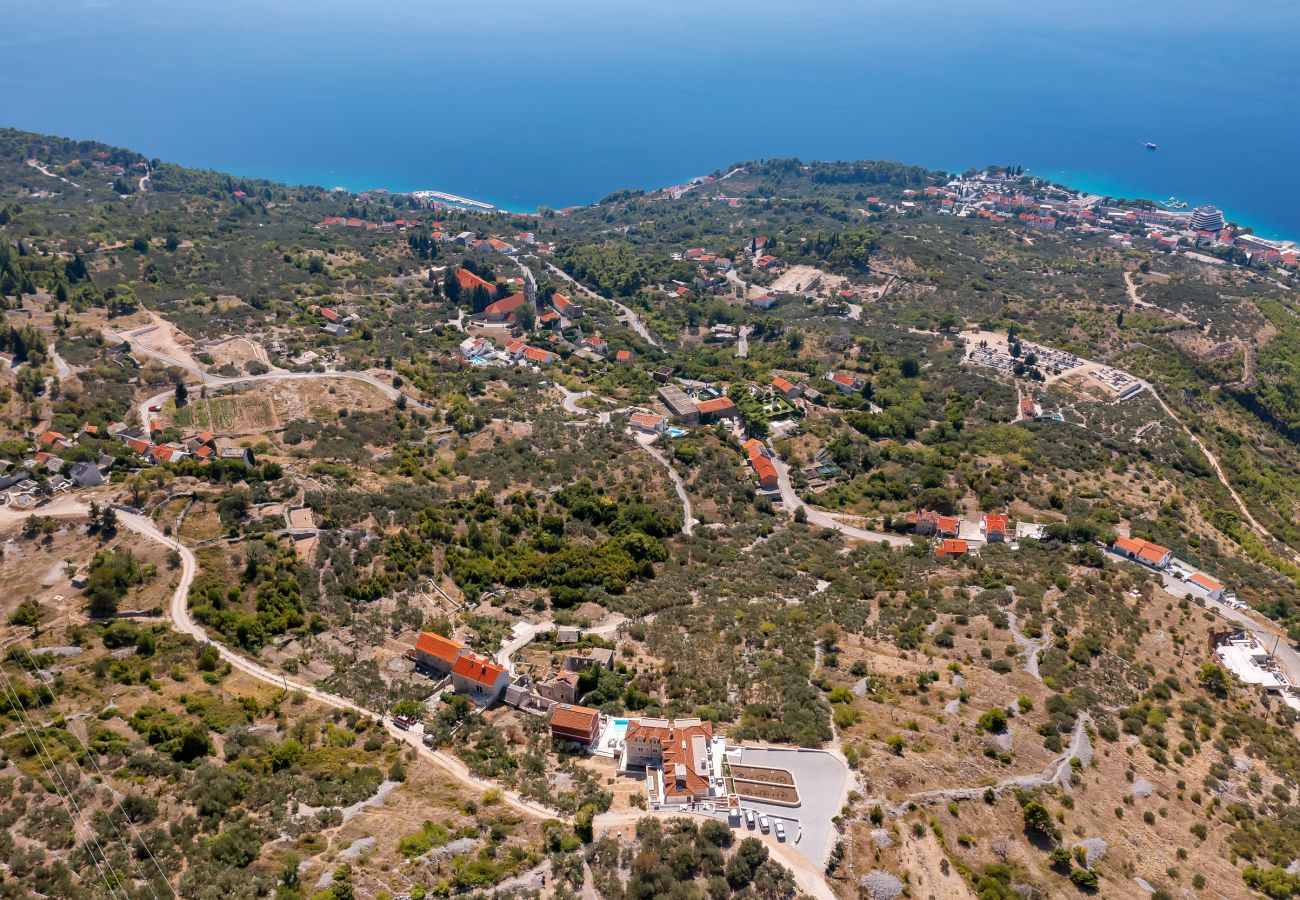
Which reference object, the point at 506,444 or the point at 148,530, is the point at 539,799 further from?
the point at 506,444

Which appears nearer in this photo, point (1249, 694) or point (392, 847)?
point (392, 847)

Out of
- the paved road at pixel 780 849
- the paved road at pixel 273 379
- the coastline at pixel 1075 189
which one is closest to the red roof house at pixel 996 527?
the paved road at pixel 780 849

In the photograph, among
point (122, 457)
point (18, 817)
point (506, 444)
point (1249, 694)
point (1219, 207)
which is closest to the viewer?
point (18, 817)

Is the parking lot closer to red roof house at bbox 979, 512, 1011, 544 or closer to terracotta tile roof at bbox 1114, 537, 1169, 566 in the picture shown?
red roof house at bbox 979, 512, 1011, 544

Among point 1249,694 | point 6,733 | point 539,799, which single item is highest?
point 6,733

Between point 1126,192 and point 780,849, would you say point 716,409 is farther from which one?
point 1126,192

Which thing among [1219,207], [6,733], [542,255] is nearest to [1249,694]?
[6,733]

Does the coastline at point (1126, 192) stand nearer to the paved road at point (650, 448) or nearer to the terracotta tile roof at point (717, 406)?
the terracotta tile roof at point (717, 406)

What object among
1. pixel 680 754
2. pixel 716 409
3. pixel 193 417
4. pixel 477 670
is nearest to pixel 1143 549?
pixel 716 409
